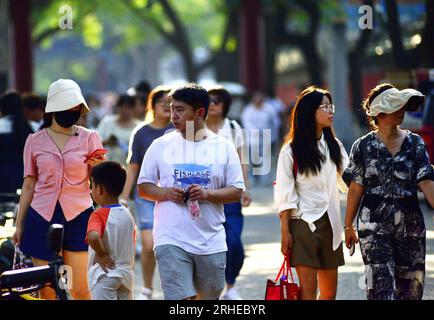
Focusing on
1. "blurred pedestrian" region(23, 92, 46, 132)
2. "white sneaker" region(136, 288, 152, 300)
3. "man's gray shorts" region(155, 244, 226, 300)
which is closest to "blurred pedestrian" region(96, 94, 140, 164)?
"blurred pedestrian" region(23, 92, 46, 132)

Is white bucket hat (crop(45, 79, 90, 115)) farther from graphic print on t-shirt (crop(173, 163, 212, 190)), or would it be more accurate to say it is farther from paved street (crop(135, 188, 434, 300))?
paved street (crop(135, 188, 434, 300))

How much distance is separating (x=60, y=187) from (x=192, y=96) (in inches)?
51.4

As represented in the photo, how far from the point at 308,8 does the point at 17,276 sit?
97.7 ft

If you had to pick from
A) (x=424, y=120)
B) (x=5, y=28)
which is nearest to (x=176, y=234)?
(x=424, y=120)

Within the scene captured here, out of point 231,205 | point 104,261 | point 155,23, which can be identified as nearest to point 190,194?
point 104,261

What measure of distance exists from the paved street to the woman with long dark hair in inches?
30.3

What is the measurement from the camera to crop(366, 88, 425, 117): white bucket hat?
26.6 ft

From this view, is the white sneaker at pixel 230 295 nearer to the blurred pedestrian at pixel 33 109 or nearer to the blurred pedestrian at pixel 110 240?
the blurred pedestrian at pixel 110 240

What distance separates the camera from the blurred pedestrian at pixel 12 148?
11711mm

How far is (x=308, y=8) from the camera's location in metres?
35.6

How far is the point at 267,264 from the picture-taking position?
13.1 m

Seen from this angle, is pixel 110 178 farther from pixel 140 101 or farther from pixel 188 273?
pixel 140 101

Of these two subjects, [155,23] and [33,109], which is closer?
[33,109]
